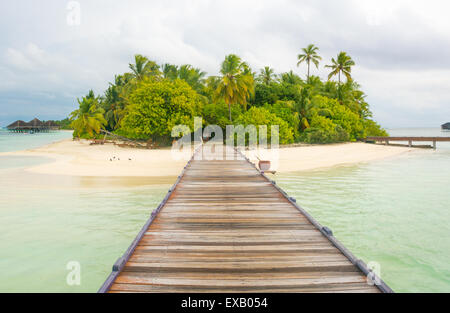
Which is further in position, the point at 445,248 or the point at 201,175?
the point at 201,175

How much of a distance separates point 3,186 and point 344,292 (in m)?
15.6

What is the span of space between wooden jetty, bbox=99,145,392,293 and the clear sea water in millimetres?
1984

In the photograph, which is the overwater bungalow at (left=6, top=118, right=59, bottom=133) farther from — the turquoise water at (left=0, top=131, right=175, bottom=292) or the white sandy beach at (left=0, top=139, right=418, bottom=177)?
the turquoise water at (left=0, top=131, right=175, bottom=292)

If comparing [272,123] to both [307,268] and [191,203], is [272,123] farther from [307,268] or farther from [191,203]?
[307,268]

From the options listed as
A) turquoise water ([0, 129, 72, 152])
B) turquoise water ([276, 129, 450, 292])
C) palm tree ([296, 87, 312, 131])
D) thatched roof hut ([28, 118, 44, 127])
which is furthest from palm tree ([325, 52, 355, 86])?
thatched roof hut ([28, 118, 44, 127])

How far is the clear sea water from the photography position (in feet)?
19.3

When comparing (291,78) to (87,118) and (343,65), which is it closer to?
(343,65)

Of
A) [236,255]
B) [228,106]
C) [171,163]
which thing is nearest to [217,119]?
[228,106]

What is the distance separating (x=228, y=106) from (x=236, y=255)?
32080mm

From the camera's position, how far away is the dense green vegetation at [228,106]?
27.9 m

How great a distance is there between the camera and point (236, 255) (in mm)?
4102

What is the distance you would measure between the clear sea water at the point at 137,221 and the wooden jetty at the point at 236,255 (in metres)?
1.98
